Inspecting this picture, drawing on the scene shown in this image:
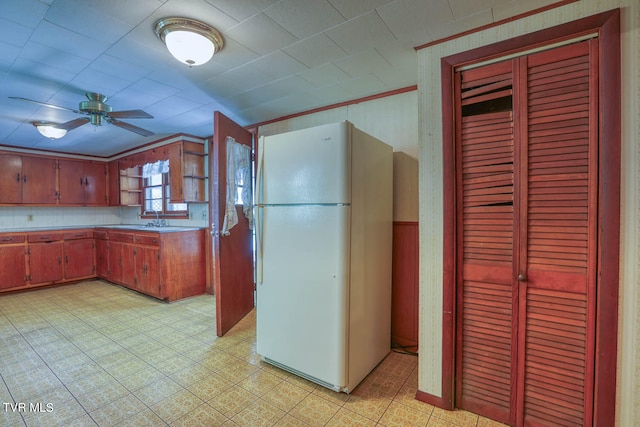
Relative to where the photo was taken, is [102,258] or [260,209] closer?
[260,209]

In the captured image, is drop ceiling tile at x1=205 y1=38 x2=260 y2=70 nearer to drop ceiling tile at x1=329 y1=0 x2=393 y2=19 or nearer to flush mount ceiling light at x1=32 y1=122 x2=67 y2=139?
drop ceiling tile at x1=329 y1=0 x2=393 y2=19

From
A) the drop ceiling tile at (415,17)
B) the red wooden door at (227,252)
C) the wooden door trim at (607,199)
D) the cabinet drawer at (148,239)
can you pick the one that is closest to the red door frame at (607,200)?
the wooden door trim at (607,199)

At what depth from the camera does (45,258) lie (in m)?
4.42

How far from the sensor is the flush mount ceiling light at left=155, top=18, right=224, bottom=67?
159 cm

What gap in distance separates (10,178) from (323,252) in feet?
17.5

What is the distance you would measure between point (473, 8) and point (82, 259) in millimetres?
5967

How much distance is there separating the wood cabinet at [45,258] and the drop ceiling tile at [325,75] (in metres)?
4.72

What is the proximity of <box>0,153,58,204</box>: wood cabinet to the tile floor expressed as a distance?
2.32 m

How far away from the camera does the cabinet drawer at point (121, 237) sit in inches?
166

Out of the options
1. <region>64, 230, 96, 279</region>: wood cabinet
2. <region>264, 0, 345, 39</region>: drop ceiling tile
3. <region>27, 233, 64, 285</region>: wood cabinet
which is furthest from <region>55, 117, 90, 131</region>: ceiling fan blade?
<region>64, 230, 96, 279</region>: wood cabinet

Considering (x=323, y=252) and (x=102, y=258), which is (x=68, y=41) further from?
(x=102, y=258)

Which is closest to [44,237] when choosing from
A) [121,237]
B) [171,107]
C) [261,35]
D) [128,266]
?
[121,237]

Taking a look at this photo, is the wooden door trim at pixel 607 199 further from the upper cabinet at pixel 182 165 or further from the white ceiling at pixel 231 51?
the upper cabinet at pixel 182 165

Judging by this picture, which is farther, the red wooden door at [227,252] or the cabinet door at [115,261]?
the cabinet door at [115,261]
